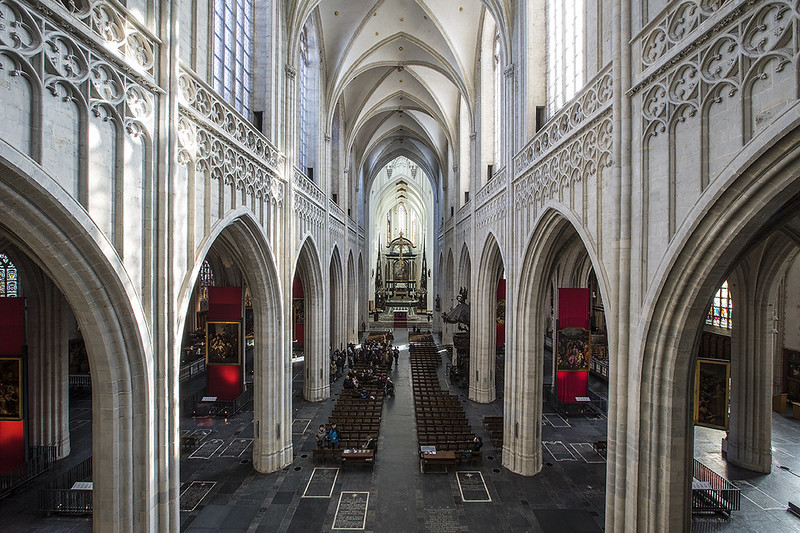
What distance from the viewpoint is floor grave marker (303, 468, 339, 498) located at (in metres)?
9.77

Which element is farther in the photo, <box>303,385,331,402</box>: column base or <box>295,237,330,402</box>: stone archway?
<box>303,385,331,402</box>: column base

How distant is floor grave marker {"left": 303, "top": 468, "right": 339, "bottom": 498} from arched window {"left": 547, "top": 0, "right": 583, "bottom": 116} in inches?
456

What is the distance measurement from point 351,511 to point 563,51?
1240 cm

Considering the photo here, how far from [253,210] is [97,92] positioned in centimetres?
500

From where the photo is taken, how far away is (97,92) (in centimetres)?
491

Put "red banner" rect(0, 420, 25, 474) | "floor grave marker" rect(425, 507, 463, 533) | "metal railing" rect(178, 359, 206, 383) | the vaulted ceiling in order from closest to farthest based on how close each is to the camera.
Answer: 1. "floor grave marker" rect(425, 507, 463, 533)
2. "red banner" rect(0, 420, 25, 474)
3. the vaulted ceiling
4. "metal railing" rect(178, 359, 206, 383)

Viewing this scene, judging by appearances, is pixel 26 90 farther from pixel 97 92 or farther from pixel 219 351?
pixel 219 351

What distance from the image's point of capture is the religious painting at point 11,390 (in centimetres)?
945

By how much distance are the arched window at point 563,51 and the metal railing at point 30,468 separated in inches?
659

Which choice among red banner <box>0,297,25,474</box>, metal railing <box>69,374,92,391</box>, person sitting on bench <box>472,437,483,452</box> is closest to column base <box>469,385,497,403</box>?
person sitting on bench <box>472,437,483,452</box>

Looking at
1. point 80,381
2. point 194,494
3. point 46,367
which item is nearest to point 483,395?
point 194,494

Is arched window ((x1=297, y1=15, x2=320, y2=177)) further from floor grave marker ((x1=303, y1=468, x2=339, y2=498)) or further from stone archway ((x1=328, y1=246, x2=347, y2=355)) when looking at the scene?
floor grave marker ((x1=303, y1=468, x2=339, y2=498))

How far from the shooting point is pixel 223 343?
13500 millimetres

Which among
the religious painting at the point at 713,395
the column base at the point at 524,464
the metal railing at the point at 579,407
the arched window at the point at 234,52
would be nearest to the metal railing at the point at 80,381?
Answer: the arched window at the point at 234,52
